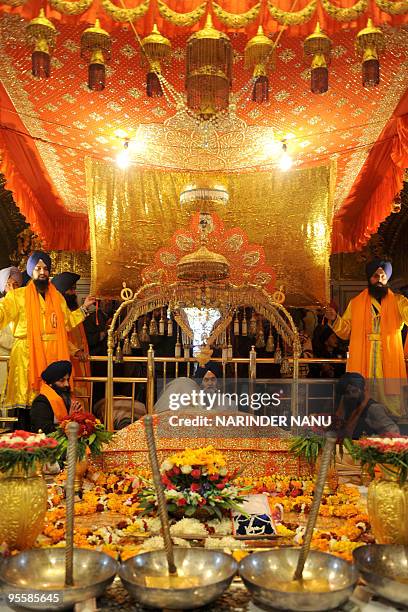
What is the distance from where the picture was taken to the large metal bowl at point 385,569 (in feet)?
5.76

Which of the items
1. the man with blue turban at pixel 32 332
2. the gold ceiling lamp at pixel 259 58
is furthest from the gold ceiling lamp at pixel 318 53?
the man with blue turban at pixel 32 332

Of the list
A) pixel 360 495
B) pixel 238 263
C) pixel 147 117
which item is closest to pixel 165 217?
pixel 238 263

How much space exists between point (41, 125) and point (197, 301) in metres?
1.83

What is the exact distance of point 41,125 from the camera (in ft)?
15.2

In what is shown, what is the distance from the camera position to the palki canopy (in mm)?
A: 2959

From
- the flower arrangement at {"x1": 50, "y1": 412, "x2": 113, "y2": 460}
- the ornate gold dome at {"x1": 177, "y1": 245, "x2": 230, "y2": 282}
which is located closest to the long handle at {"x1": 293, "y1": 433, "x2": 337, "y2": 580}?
the flower arrangement at {"x1": 50, "y1": 412, "x2": 113, "y2": 460}

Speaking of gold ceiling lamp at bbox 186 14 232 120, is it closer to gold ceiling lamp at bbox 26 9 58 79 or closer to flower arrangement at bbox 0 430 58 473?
gold ceiling lamp at bbox 26 9 58 79

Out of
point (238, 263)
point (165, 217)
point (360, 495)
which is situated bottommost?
point (360, 495)

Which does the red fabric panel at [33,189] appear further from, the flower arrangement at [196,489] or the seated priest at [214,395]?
the flower arrangement at [196,489]

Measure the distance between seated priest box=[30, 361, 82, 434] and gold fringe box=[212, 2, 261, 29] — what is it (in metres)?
2.70

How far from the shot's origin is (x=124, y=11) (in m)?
2.86

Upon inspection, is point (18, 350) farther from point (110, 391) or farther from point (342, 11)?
point (342, 11)

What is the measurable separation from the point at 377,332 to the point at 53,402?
314cm

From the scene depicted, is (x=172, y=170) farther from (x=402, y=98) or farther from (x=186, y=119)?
(x=402, y=98)
